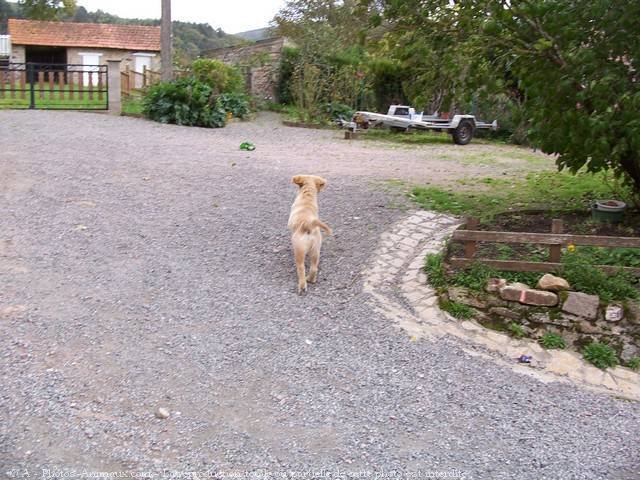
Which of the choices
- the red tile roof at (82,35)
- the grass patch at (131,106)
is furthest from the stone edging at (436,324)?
the red tile roof at (82,35)

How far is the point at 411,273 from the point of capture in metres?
6.47

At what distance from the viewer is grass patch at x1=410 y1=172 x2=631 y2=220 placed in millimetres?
8609

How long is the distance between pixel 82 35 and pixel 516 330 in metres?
35.3

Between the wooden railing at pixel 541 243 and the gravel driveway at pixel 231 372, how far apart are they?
109 cm

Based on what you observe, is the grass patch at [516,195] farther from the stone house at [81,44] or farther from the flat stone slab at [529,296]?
the stone house at [81,44]

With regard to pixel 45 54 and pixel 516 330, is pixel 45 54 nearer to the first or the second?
pixel 45 54

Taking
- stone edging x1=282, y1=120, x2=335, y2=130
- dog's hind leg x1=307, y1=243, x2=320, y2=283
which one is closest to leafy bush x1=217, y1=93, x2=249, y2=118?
stone edging x1=282, y1=120, x2=335, y2=130

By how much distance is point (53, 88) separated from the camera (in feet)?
55.1

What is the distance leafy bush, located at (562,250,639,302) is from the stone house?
→ 105 feet

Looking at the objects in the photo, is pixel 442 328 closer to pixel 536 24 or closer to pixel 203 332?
pixel 203 332

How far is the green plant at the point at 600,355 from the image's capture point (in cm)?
513

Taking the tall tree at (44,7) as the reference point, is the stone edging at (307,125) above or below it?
below

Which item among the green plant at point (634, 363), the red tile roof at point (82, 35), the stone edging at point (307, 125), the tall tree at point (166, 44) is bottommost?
the green plant at point (634, 363)

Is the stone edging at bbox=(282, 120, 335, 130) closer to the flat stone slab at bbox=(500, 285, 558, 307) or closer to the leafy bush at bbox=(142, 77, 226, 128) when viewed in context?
Result: the leafy bush at bbox=(142, 77, 226, 128)
